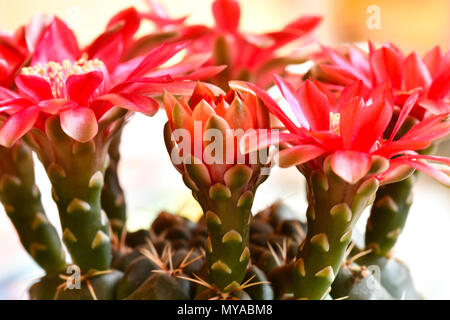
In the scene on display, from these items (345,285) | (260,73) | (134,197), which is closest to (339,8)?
(134,197)

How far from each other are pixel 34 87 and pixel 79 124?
0.15 feet

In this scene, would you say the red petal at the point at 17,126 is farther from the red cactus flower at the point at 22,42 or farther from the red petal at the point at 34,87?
the red cactus flower at the point at 22,42

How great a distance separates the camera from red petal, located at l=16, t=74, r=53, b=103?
325mm

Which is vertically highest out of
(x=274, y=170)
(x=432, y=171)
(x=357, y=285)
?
(x=432, y=171)

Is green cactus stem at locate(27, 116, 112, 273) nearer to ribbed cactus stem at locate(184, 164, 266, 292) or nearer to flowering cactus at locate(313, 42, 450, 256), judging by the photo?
ribbed cactus stem at locate(184, 164, 266, 292)

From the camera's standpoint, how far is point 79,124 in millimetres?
314

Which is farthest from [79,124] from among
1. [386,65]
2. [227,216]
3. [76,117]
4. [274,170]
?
[274,170]

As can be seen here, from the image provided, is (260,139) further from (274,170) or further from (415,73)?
(274,170)

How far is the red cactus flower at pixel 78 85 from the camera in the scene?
313 millimetres

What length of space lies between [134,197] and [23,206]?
588 millimetres

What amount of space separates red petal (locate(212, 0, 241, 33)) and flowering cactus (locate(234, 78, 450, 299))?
182 mm

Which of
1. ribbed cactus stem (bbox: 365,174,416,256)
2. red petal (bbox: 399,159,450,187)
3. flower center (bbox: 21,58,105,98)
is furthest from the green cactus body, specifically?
flower center (bbox: 21,58,105,98)

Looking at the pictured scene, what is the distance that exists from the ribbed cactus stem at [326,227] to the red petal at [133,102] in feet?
0.35
